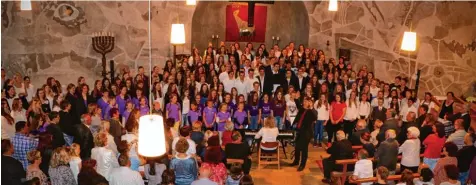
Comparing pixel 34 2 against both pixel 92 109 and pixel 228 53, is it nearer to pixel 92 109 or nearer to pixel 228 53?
pixel 228 53

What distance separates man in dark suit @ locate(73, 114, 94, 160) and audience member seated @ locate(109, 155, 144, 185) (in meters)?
1.77

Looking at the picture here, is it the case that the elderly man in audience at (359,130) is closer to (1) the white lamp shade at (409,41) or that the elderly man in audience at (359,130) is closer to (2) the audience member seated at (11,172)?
(1) the white lamp shade at (409,41)

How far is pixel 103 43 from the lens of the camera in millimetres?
14289

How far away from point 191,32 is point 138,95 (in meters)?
5.09

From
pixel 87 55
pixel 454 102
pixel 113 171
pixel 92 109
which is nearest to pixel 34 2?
pixel 87 55

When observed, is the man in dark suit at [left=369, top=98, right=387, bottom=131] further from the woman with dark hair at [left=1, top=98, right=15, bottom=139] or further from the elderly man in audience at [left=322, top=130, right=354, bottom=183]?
the woman with dark hair at [left=1, top=98, right=15, bottom=139]

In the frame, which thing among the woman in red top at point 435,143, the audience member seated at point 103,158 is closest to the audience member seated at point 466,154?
the woman in red top at point 435,143

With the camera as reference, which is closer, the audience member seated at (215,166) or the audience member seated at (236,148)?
the audience member seated at (215,166)

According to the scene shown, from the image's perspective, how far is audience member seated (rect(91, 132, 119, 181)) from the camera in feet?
23.7

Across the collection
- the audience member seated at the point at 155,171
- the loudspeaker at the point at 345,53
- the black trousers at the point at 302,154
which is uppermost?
the loudspeaker at the point at 345,53

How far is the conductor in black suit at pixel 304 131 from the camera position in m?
9.69

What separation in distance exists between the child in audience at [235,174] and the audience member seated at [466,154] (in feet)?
10.4

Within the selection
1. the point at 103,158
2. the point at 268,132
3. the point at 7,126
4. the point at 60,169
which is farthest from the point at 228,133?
the point at 7,126

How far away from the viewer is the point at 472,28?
47.5 feet
